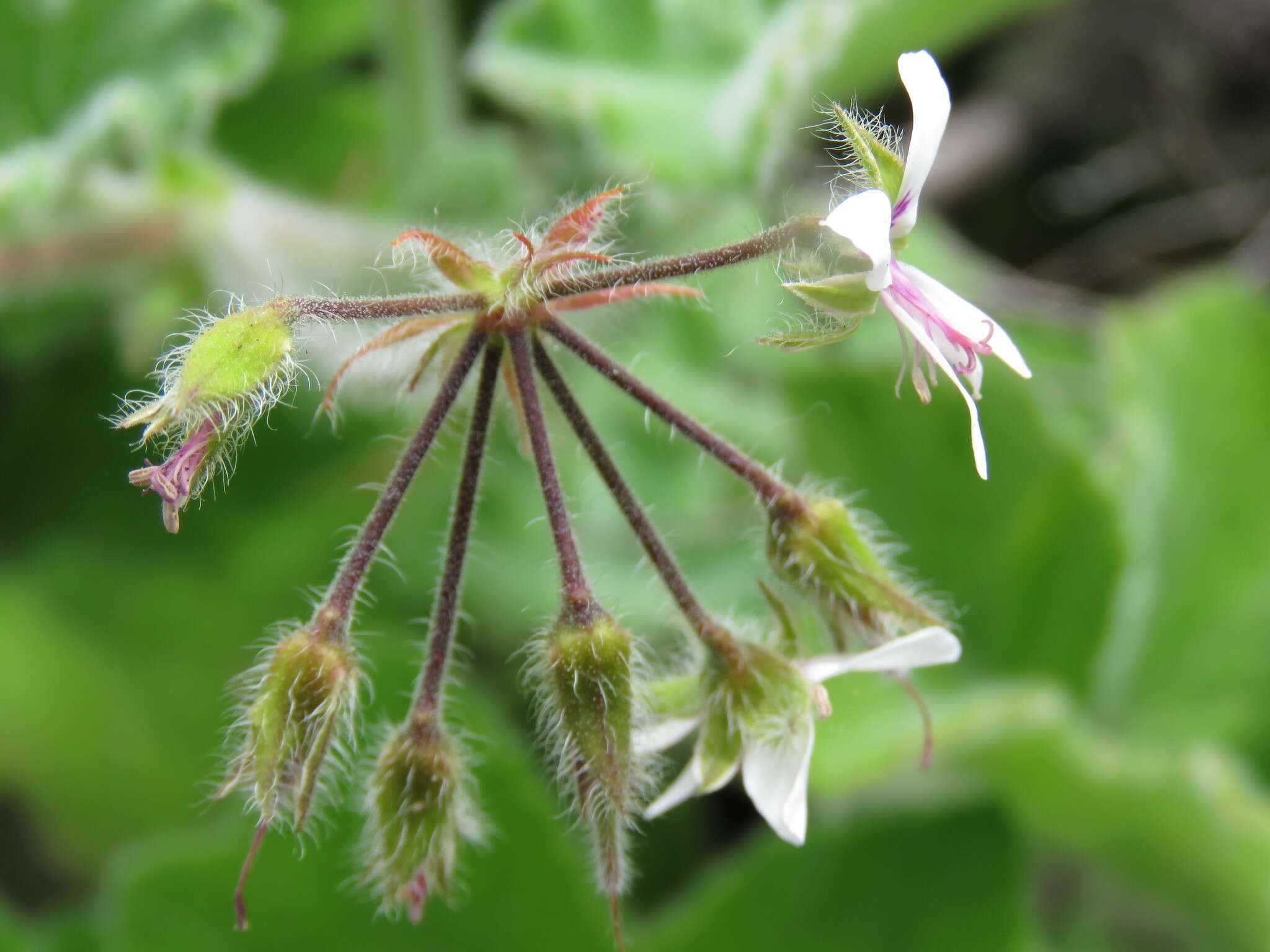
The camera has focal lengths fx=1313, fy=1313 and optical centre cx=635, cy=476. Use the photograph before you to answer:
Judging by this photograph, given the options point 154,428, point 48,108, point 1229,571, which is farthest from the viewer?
point 1229,571

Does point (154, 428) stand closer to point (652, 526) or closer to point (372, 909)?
point (652, 526)

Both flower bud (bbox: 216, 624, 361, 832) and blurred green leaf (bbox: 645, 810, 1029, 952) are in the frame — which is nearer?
flower bud (bbox: 216, 624, 361, 832)

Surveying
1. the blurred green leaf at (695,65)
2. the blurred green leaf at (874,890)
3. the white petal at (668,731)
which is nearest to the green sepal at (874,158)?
the white petal at (668,731)

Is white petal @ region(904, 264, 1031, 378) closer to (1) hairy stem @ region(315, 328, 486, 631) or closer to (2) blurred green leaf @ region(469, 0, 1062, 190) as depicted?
(1) hairy stem @ region(315, 328, 486, 631)

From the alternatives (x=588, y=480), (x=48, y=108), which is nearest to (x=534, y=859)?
(x=588, y=480)

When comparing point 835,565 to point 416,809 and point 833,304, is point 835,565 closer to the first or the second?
point 833,304

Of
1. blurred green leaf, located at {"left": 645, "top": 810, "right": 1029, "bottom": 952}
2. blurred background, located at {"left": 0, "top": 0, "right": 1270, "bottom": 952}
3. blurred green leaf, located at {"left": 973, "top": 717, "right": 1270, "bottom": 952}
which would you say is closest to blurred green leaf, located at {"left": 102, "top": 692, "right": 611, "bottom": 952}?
blurred background, located at {"left": 0, "top": 0, "right": 1270, "bottom": 952}

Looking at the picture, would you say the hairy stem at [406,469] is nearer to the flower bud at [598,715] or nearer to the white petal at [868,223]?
the flower bud at [598,715]

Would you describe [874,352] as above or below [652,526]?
above
